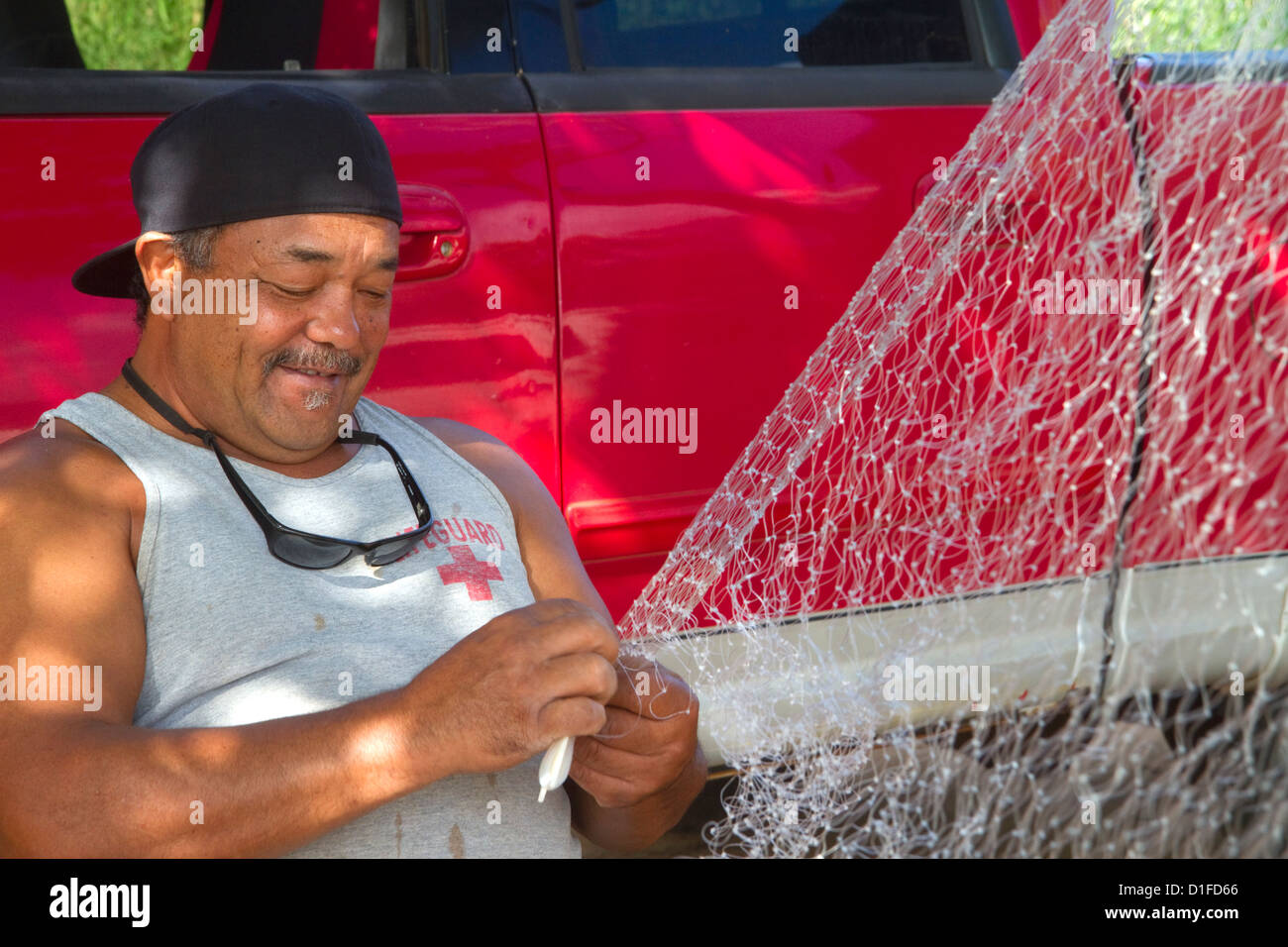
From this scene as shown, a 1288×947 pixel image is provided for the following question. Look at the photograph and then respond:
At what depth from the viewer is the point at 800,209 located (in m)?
2.43

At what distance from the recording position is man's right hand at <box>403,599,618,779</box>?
4.91ft

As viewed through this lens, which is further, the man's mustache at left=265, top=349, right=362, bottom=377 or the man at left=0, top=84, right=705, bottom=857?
the man's mustache at left=265, top=349, right=362, bottom=377

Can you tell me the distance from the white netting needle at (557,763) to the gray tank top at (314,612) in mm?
240

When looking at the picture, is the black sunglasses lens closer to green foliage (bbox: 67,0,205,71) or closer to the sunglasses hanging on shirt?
the sunglasses hanging on shirt

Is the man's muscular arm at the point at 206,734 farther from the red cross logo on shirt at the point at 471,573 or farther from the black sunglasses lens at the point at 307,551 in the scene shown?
the red cross logo on shirt at the point at 471,573

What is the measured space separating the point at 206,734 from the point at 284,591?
0.24m

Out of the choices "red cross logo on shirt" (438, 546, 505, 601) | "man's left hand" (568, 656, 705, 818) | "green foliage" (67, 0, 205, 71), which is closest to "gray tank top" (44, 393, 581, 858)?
"red cross logo on shirt" (438, 546, 505, 601)

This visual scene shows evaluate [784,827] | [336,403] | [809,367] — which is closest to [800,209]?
[809,367]

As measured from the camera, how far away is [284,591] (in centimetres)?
169

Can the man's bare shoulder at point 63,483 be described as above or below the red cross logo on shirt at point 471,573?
above

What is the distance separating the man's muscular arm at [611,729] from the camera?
5.66 ft

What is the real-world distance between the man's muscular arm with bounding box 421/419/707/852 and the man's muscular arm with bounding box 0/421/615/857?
0.47 ft

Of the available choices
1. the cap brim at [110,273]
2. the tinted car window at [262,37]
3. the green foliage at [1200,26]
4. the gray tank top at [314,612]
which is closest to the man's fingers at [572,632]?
the gray tank top at [314,612]

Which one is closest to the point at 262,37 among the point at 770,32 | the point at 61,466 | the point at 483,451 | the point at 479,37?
the point at 479,37
